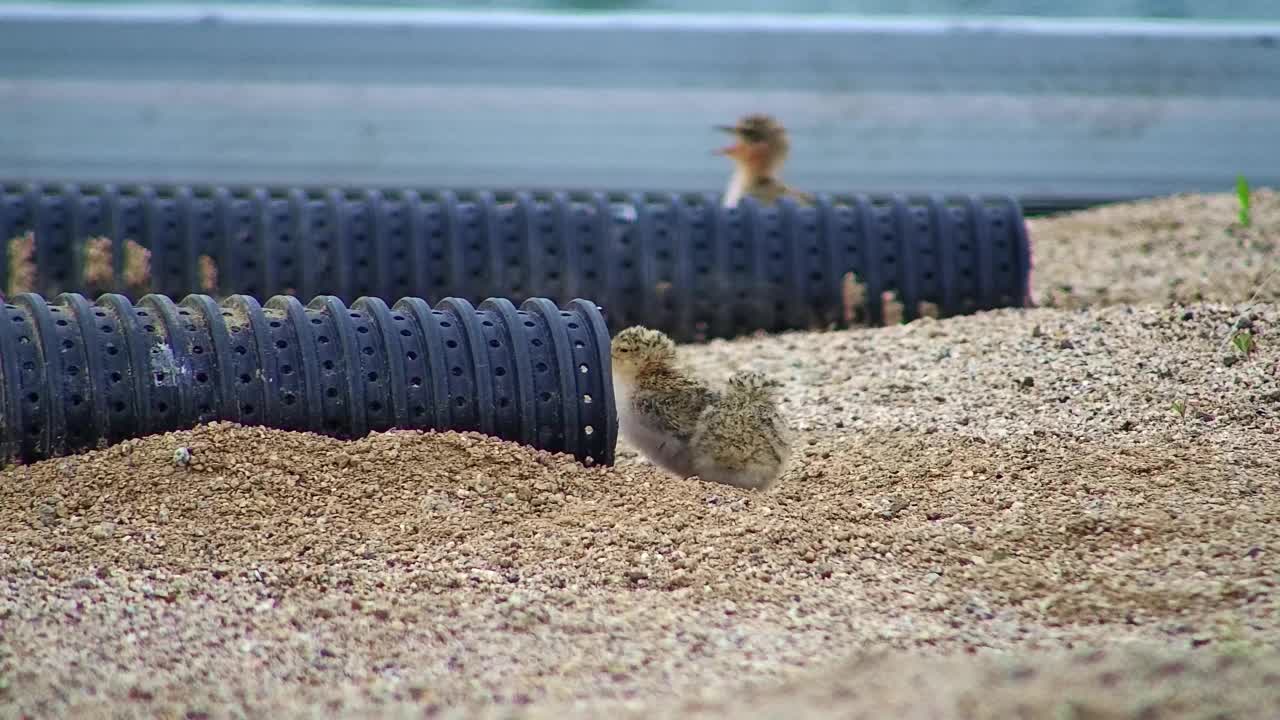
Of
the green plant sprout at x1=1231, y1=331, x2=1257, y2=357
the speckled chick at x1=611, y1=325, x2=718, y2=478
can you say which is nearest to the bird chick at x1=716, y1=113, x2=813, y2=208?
the speckled chick at x1=611, y1=325, x2=718, y2=478

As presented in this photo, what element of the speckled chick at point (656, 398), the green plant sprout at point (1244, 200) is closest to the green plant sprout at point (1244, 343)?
the speckled chick at point (656, 398)

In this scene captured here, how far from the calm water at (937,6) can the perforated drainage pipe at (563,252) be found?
335cm

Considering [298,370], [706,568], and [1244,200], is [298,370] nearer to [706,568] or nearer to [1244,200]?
Answer: [706,568]

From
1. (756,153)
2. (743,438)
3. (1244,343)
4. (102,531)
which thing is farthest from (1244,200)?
(102,531)

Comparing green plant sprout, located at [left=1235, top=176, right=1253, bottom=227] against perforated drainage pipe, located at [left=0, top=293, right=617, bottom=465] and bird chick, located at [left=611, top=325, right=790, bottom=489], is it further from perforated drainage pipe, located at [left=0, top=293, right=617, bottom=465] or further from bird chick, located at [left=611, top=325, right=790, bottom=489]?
perforated drainage pipe, located at [left=0, top=293, right=617, bottom=465]

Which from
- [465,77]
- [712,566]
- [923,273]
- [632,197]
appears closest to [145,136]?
[465,77]

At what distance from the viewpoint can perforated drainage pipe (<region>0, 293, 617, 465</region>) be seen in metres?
3.84

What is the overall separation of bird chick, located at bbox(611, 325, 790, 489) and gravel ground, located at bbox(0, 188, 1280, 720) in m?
0.10

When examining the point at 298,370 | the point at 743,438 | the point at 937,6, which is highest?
the point at 937,6

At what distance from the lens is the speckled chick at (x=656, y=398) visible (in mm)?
4434

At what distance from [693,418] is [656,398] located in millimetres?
157

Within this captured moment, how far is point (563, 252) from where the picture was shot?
6.22 meters

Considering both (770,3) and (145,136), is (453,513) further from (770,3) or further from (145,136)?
(770,3)

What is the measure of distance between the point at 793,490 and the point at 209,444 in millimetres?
1542
